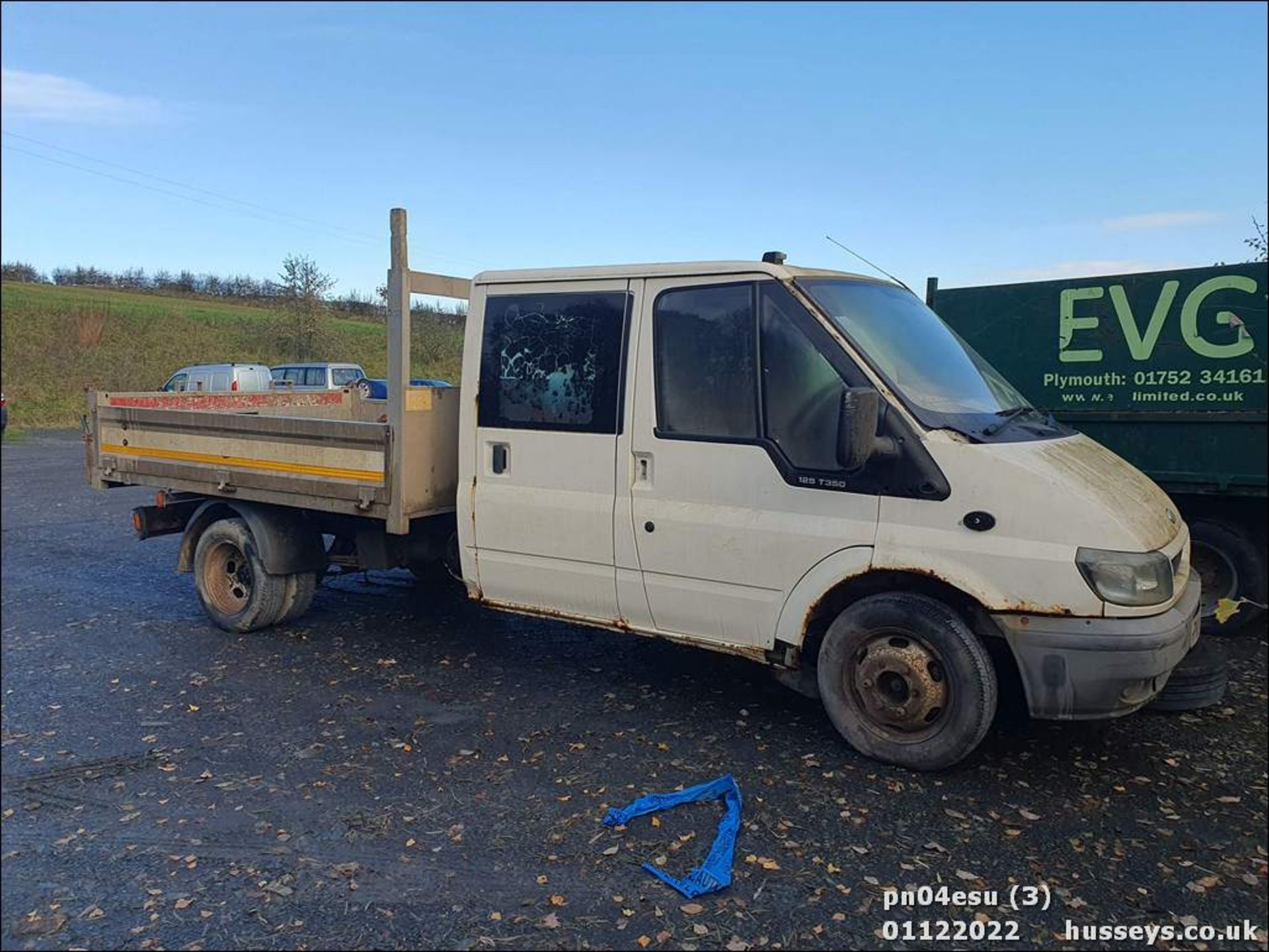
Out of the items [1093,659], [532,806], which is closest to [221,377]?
[532,806]

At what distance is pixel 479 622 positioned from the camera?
22.1 ft

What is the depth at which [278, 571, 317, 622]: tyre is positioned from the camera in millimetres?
6387

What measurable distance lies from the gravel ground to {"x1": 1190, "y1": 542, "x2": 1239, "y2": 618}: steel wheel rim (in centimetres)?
37

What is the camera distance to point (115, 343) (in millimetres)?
6750

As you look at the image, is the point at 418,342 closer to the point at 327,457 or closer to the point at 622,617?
the point at 327,457

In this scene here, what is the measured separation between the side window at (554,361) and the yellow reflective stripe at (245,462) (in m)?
0.92

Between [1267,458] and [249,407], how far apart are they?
24.1 feet

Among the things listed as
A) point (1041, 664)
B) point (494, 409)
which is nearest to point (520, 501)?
point (494, 409)

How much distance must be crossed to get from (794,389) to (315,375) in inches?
588

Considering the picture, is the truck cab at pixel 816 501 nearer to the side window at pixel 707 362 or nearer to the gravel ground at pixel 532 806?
the side window at pixel 707 362

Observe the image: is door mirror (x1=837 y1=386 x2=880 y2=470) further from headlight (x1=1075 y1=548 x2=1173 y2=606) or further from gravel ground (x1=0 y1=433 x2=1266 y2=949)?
gravel ground (x1=0 y1=433 x2=1266 y2=949)

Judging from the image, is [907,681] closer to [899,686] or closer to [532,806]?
[899,686]

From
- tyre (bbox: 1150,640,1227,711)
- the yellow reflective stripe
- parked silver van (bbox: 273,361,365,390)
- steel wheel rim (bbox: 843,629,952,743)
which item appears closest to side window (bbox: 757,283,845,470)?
steel wheel rim (bbox: 843,629,952,743)

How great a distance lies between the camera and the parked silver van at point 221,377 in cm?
997
